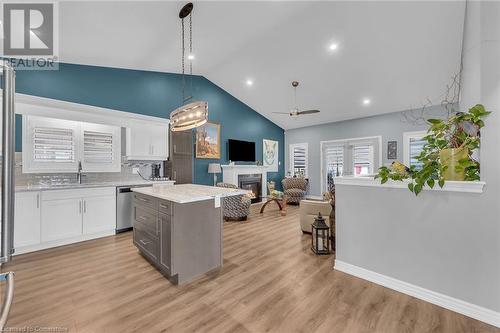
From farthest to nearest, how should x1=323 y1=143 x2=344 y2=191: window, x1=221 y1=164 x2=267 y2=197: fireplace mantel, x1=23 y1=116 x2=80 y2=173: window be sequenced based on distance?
x1=323 y1=143 x2=344 y2=191: window
x1=221 y1=164 x2=267 y2=197: fireplace mantel
x1=23 y1=116 x2=80 y2=173: window

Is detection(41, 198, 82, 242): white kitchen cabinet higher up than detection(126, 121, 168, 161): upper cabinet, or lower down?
lower down

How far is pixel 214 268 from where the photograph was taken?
261 cm

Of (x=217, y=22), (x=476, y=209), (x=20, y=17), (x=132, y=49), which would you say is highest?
(x=217, y=22)

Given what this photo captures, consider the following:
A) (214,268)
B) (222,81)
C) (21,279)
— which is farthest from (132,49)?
(214,268)

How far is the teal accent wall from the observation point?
3.85m

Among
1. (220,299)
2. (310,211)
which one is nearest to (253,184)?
(310,211)

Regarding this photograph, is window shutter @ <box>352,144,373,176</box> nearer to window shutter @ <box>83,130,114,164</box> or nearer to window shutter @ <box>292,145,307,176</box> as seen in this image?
window shutter @ <box>292,145,307,176</box>

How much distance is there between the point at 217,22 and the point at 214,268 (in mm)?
3850

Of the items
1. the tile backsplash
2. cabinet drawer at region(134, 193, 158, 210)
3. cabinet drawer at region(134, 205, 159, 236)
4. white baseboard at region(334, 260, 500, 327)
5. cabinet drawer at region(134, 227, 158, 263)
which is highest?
the tile backsplash

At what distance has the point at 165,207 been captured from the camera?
7.75ft

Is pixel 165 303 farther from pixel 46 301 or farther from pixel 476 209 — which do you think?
pixel 476 209

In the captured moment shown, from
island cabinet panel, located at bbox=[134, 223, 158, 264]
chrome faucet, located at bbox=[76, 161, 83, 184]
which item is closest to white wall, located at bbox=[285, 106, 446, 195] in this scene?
island cabinet panel, located at bbox=[134, 223, 158, 264]

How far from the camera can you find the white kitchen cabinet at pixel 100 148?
396cm

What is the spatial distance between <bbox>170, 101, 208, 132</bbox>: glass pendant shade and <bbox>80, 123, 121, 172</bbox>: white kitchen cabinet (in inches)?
83.3
